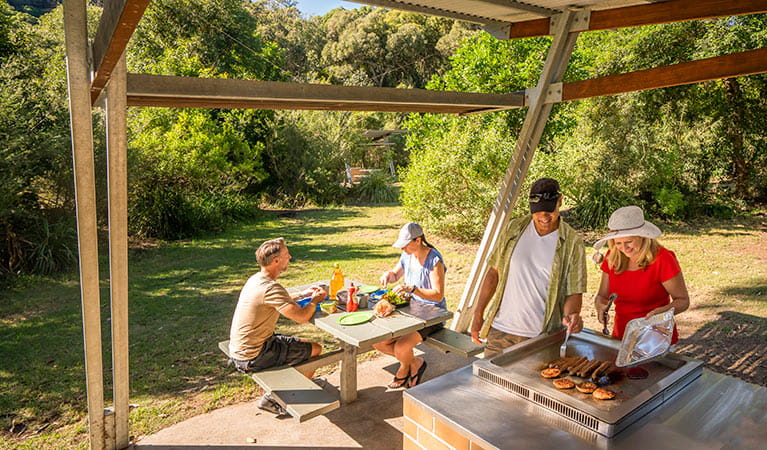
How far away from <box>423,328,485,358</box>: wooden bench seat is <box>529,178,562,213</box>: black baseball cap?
1300 millimetres

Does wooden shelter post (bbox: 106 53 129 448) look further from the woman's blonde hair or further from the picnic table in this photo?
the woman's blonde hair

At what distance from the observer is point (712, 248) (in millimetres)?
10125

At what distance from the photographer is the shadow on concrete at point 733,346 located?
15.6 feet

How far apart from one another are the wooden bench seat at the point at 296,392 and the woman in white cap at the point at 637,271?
73.3 inches

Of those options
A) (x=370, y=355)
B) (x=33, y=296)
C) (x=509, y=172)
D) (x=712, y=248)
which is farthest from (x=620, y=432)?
(x=712, y=248)

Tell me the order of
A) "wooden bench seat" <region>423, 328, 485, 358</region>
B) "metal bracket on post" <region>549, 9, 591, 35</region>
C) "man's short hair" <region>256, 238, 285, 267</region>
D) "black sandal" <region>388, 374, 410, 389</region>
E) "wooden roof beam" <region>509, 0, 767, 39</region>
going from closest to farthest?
"wooden roof beam" <region>509, 0, 767, 39</region>
"man's short hair" <region>256, 238, 285, 267</region>
"wooden bench seat" <region>423, 328, 485, 358</region>
"metal bracket on post" <region>549, 9, 591, 35</region>
"black sandal" <region>388, 374, 410, 389</region>

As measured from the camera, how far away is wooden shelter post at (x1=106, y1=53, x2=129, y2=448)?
264 cm

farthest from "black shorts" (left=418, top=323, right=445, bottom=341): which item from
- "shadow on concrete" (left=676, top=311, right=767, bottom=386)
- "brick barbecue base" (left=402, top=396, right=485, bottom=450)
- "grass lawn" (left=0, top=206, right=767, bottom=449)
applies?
"shadow on concrete" (left=676, top=311, right=767, bottom=386)

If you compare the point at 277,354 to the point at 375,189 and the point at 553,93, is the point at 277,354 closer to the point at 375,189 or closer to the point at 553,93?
the point at 553,93

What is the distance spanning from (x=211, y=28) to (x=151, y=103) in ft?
78.9

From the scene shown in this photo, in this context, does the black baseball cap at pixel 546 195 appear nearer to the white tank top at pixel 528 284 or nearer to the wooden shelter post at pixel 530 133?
the white tank top at pixel 528 284

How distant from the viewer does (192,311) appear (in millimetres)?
6785

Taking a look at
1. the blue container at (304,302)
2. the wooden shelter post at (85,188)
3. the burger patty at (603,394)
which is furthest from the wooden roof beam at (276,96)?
the burger patty at (603,394)

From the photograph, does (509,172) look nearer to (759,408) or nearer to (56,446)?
(759,408)
